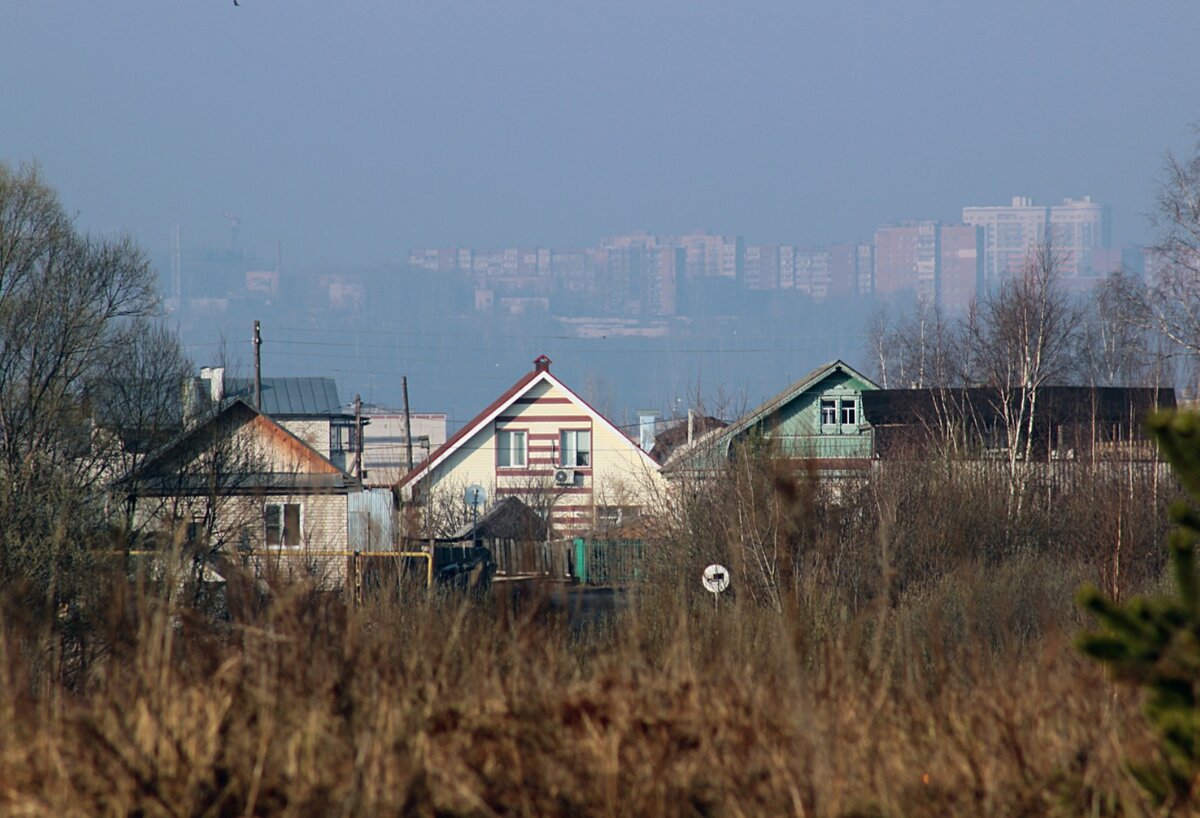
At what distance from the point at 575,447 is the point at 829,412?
13.2 m

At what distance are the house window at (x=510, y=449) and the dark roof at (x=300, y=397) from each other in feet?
106

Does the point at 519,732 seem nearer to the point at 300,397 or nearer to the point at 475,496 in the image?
the point at 475,496

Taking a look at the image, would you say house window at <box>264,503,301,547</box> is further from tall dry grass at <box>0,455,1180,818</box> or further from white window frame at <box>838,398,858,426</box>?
tall dry grass at <box>0,455,1180,818</box>

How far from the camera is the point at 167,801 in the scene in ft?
11.3

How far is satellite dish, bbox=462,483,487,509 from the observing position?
162 ft

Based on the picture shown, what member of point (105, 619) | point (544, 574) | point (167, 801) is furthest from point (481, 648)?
point (167, 801)

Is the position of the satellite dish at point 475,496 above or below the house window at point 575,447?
below

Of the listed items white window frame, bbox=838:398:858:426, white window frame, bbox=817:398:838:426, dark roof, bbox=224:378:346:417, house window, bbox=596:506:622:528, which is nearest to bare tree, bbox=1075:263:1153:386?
white window frame, bbox=838:398:858:426

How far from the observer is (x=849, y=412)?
1715 inches

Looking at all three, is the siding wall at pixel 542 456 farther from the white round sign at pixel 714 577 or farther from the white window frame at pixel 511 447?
the white round sign at pixel 714 577

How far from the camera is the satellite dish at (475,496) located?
162ft

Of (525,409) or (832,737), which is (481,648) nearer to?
(832,737)

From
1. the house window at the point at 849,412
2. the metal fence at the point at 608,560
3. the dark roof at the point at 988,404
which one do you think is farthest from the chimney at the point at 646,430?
the metal fence at the point at 608,560

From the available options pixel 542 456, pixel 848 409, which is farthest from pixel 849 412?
pixel 542 456
